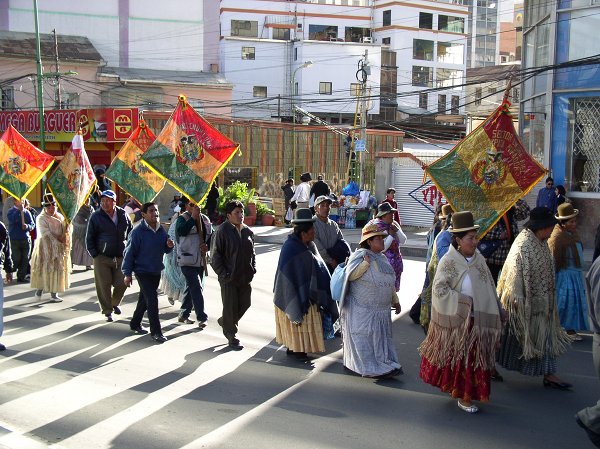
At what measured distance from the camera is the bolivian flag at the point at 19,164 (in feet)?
48.7

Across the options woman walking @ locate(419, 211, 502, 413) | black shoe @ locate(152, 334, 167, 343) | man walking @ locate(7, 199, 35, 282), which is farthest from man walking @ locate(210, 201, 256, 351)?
man walking @ locate(7, 199, 35, 282)

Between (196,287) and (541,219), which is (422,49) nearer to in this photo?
(196,287)

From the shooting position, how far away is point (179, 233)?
34.0 ft

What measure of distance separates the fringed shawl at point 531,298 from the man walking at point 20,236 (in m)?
9.70

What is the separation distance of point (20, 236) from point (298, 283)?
7839 millimetres

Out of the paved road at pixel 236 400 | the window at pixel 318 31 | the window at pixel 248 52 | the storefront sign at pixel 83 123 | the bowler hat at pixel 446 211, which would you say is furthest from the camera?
the window at pixel 318 31

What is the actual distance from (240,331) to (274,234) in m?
12.9

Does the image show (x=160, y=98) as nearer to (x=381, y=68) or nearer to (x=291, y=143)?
(x=291, y=143)

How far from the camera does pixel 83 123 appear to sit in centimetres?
3195

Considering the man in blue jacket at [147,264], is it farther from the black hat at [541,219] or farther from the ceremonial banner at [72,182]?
the black hat at [541,219]

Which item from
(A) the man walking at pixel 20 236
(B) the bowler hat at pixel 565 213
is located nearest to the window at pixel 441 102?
(A) the man walking at pixel 20 236

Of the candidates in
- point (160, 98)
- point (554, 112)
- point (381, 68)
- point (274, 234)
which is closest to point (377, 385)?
point (554, 112)

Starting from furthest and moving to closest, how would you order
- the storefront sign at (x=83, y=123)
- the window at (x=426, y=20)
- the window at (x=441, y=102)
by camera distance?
the window at (x=426, y=20) < the window at (x=441, y=102) < the storefront sign at (x=83, y=123)

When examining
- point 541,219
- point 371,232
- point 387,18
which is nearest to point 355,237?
point 371,232
